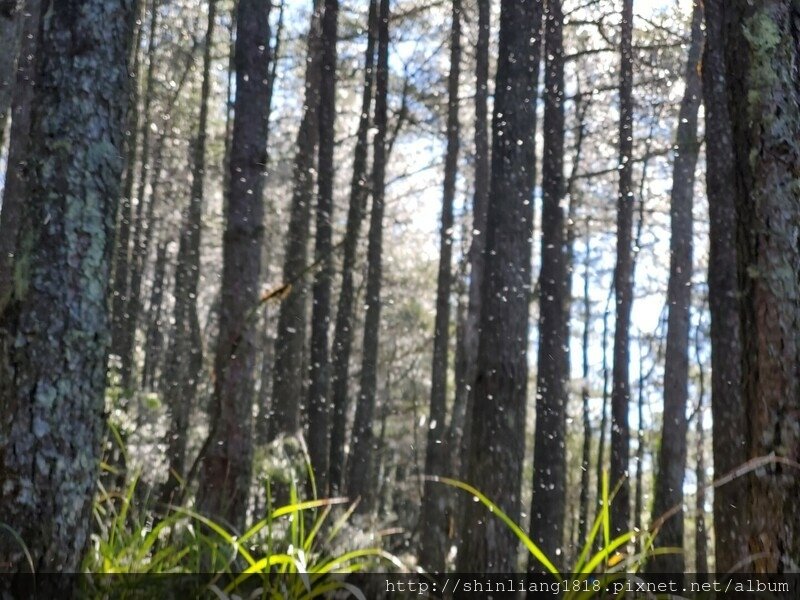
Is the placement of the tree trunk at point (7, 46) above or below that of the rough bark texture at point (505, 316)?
above

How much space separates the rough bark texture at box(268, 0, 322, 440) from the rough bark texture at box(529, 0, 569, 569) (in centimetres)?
373

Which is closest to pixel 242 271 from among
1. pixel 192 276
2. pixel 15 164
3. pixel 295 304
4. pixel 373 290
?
pixel 15 164

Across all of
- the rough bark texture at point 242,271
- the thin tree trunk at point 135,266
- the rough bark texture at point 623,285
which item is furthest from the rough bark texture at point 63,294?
the rough bark texture at point 623,285

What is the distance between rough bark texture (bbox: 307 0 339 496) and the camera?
43.8 feet

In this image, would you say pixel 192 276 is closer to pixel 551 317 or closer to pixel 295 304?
pixel 295 304

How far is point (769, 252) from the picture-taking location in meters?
3.41

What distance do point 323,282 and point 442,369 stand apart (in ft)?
14.5

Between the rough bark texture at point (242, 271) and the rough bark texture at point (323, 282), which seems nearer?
the rough bark texture at point (242, 271)

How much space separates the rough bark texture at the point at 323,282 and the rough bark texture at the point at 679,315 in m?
4.99

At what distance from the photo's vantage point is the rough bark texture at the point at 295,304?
1352 cm

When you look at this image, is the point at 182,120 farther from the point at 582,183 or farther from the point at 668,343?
the point at 668,343

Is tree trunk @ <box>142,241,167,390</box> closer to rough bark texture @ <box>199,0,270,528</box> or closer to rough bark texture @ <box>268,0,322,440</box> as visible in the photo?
rough bark texture @ <box>268,0,322,440</box>

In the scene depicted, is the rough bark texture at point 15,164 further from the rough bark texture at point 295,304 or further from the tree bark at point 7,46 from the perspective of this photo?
the rough bark texture at point 295,304

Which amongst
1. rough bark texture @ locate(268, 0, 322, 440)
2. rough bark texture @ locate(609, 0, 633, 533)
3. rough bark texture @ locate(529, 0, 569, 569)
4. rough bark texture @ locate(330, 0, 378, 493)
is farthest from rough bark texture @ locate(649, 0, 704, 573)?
rough bark texture @ locate(268, 0, 322, 440)
